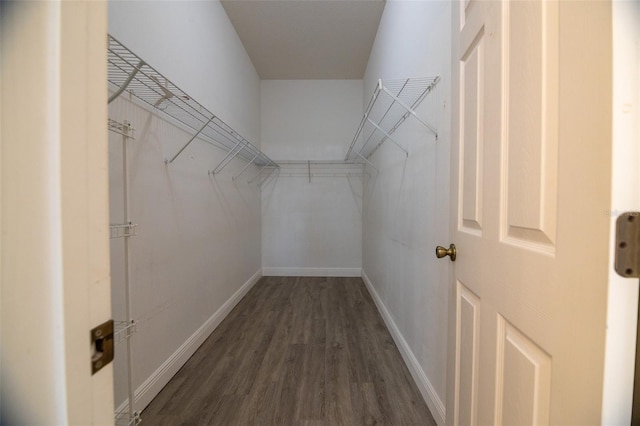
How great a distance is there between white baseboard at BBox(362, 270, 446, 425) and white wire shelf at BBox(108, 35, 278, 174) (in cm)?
193

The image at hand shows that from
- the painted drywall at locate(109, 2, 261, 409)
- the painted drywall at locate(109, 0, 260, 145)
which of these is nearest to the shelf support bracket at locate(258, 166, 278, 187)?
the painted drywall at locate(109, 0, 260, 145)

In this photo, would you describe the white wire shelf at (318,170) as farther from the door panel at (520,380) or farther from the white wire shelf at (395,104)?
A: the door panel at (520,380)

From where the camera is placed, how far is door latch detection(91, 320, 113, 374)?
0.36 m

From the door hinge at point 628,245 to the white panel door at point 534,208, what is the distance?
2cm

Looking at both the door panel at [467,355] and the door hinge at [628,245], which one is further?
the door panel at [467,355]

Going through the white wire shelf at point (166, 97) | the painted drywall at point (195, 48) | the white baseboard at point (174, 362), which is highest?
the painted drywall at point (195, 48)

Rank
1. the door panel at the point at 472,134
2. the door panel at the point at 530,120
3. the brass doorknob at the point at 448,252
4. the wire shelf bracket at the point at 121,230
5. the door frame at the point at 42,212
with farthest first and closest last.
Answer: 1. the wire shelf bracket at the point at 121,230
2. the brass doorknob at the point at 448,252
3. the door panel at the point at 472,134
4. the door panel at the point at 530,120
5. the door frame at the point at 42,212

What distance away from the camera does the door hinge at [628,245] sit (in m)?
0.34

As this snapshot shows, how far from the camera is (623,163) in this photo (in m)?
0.35

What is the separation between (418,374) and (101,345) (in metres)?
1.65

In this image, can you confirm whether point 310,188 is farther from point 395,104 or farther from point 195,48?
point 195,48

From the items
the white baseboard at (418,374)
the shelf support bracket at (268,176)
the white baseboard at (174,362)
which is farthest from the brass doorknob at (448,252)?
the shelf support bracket at (268,176)

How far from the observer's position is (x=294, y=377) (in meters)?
1.62

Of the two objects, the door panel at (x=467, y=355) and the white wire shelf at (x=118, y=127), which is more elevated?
the white wire shelf at (x=118, y=127)
